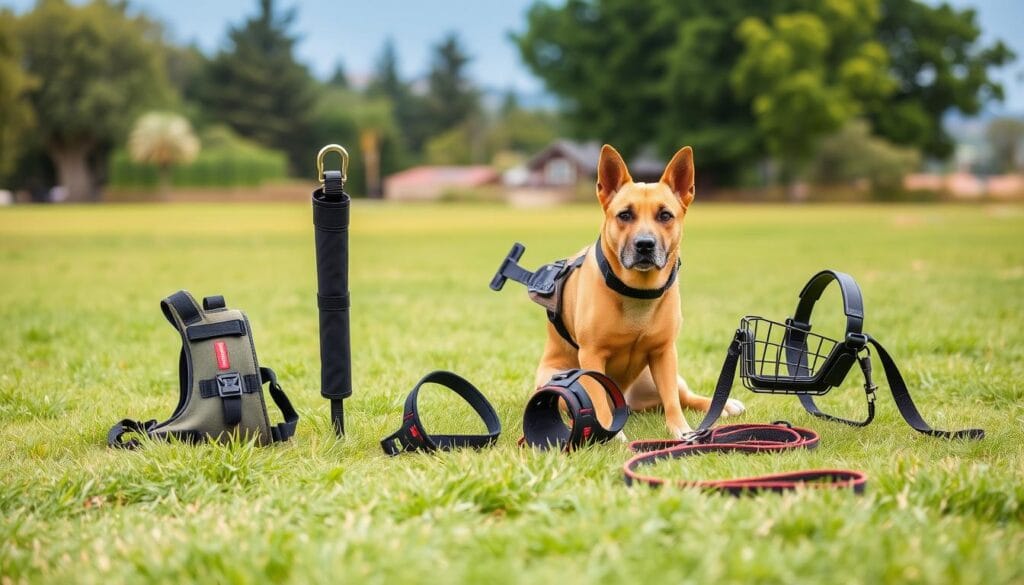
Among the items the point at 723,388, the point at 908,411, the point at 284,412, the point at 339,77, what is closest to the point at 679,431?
the point at 723,388

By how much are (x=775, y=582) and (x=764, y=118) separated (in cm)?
5277

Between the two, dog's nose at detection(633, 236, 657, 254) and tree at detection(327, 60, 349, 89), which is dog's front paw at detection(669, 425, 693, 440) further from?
tree at detection(327, 60, 349, 89)

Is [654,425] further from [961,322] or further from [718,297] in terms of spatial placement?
[718,297]

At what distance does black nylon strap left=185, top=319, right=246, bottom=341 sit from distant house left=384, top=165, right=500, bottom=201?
235 feet

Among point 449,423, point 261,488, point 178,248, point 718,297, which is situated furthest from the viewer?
point 178,248

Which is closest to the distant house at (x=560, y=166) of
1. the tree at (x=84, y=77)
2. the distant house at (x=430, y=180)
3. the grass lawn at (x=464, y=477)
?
the distant house at (x=430, y=180)

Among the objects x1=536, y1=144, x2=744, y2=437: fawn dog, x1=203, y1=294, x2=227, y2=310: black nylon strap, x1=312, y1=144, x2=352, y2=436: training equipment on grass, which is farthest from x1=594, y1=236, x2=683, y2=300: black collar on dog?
x1=203, y1=294, x2=227, y2=310: black nylon strap

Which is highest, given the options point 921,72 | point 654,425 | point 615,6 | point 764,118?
point 615,6

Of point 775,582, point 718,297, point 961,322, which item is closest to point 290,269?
point 718,297

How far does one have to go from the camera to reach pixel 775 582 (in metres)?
2.13

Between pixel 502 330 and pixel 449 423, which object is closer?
pixel 449 423

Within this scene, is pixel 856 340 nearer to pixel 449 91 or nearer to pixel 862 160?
pixel 862 160

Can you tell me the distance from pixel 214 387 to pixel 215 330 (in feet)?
0.92

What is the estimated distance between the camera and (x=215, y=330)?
13.0 ft
